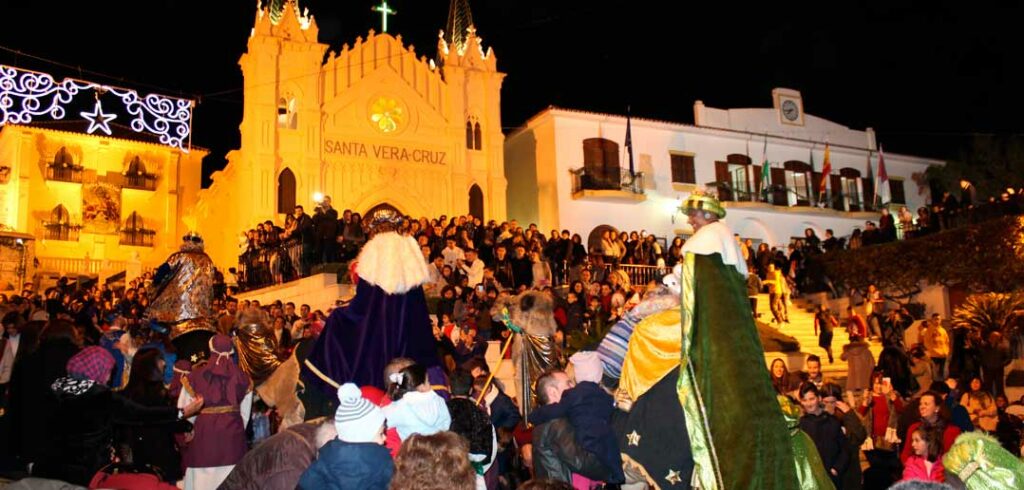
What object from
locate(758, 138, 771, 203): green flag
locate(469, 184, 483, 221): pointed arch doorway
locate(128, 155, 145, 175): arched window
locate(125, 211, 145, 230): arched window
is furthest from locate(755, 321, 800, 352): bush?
locate(128, 155, 145, 175): arched window

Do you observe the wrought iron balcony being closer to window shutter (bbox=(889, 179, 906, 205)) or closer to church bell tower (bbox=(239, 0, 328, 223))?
church bell tower (bbox=(239, 0, 328, 223))

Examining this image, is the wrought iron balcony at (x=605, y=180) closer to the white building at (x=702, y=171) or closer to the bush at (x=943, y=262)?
the white building at (x=702, y=171)

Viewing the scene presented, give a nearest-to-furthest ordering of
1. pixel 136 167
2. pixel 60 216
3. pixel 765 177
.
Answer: pixel 765 177 < pixel 60 216 < pixel 136 167

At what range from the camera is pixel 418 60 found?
32.0 metres

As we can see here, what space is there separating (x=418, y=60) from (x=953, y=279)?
18.1 m

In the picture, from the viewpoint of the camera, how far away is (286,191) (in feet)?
94.4

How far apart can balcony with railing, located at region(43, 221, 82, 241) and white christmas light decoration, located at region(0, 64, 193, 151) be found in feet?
55.3

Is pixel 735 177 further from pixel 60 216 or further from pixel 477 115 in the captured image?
pixel 60 216

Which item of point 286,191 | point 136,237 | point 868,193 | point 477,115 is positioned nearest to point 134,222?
point 136,237

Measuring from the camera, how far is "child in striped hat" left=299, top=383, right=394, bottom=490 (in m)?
4.76

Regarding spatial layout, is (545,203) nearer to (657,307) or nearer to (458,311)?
(458,311)

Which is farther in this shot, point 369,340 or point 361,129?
point 361,129

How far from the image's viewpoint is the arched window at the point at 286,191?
28625 mm

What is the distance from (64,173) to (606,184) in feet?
79.3
